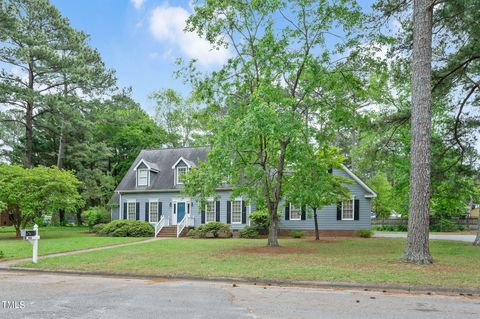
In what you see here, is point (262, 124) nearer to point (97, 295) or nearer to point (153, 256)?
point (153, 256)

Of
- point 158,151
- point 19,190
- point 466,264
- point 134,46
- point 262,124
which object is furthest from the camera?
point 158,151

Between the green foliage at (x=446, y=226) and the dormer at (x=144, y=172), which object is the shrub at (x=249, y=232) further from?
the green foliage at (x=446, y=226)

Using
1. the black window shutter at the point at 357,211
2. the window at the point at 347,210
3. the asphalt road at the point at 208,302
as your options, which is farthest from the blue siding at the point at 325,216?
the asphalt road at the point at 208,302

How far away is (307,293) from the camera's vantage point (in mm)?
Answer: 8453

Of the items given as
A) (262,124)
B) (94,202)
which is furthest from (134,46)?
(94,202)

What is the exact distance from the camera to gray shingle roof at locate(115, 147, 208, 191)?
3148 centimetres

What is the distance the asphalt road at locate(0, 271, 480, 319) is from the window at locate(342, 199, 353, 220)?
1997 centimetres

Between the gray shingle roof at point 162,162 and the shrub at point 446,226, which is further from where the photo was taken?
the shrub at point 446,226

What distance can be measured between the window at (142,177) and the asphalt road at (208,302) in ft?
72.9

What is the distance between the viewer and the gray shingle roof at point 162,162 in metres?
31.5

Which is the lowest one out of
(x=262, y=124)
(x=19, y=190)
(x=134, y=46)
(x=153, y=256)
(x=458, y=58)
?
(x=153, y=256)

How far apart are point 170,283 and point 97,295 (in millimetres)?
2045

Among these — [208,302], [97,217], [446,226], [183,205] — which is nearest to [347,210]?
[183,205]

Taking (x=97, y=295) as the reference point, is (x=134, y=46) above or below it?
above
